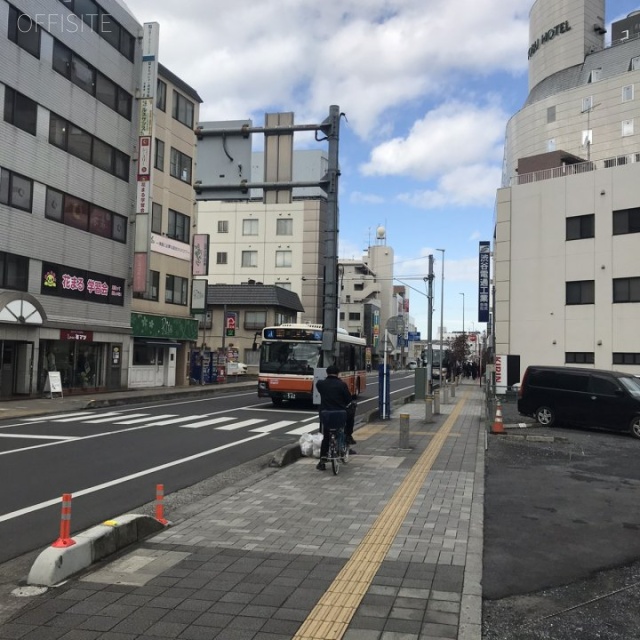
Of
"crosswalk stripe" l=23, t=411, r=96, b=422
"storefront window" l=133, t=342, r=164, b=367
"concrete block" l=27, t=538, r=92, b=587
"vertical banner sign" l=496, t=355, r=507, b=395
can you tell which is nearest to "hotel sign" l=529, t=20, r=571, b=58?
"vertical banner sign" l=496, t=355, r=507, b=395

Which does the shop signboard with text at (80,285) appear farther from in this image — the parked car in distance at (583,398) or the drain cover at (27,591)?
the drain cover at (27,591)

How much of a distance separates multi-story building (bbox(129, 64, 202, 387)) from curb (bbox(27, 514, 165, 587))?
25.4 metres

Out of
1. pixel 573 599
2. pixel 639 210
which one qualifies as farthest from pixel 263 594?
pixel 639 210

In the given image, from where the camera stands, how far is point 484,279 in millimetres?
40812

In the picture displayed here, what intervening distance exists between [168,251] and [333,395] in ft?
86.6

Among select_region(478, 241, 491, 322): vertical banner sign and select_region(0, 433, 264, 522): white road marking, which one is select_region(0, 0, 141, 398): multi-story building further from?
select_region(478, 241, 491, 322): vertical banner sign

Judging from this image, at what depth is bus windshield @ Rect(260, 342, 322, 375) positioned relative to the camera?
21.4 metres

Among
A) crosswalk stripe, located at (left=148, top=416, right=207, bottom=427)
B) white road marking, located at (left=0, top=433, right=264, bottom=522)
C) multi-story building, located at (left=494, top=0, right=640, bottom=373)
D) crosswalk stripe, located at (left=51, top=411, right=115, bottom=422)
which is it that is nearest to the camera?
white road marking, located at (left=0, top=433, right=264, bottom=522)

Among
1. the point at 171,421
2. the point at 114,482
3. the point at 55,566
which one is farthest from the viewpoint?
the point at 171,421

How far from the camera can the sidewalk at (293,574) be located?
4.03 m

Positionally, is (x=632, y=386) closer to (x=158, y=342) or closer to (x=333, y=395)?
(x=333, y=395)

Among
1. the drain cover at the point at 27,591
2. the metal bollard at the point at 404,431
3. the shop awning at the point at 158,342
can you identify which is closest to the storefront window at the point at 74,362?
the shop awning at the point at 158,342

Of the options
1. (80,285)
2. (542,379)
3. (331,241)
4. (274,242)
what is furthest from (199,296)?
(274,242)

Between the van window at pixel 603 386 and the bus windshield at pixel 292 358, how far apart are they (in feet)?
29.6
